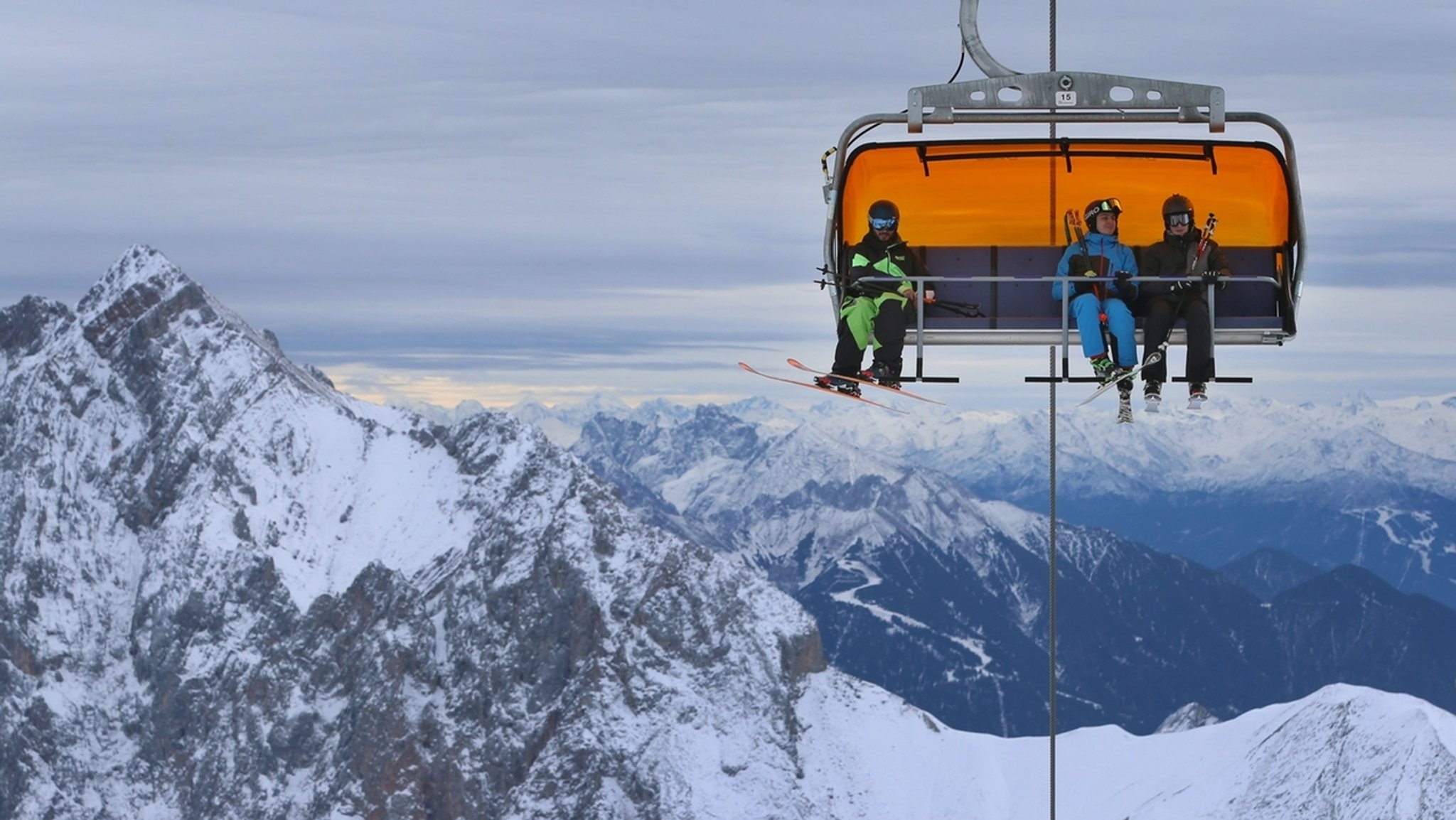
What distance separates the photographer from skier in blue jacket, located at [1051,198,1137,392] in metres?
28.8

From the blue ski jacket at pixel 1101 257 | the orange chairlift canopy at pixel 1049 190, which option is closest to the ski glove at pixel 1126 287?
the blue ski jacket at pixel 1101 257

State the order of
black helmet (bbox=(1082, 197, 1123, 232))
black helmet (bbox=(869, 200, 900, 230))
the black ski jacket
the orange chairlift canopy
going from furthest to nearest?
the orange chairlift canopy
black helmet (bbox=(869, 200, 900, 230))
the black ski jacket
black helmet (bbox=(1082, 197, 1123, 232))

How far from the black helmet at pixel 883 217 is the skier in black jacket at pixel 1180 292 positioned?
3.66 metres

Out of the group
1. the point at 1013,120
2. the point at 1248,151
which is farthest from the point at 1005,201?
the point at 1013,120

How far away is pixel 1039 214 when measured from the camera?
101ft

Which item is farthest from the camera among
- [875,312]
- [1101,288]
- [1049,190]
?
[1049,190]

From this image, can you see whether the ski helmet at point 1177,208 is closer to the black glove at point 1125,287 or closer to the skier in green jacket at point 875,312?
the black glove at point 1125,287

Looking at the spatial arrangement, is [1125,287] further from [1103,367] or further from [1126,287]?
[1103,367]

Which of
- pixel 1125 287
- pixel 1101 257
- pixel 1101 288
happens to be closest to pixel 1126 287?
pixel 1125 287

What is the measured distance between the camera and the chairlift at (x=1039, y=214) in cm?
2844

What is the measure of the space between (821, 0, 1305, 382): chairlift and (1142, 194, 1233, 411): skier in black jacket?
0.31 metres

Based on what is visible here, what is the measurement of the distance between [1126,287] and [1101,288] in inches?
13.8

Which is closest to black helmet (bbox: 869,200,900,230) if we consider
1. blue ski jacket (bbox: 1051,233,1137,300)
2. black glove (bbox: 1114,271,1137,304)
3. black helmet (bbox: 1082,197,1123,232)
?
blue ski jacket (bbox: 1051,233,1137,300)

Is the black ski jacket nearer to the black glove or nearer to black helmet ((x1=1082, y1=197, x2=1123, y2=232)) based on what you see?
the black glove
